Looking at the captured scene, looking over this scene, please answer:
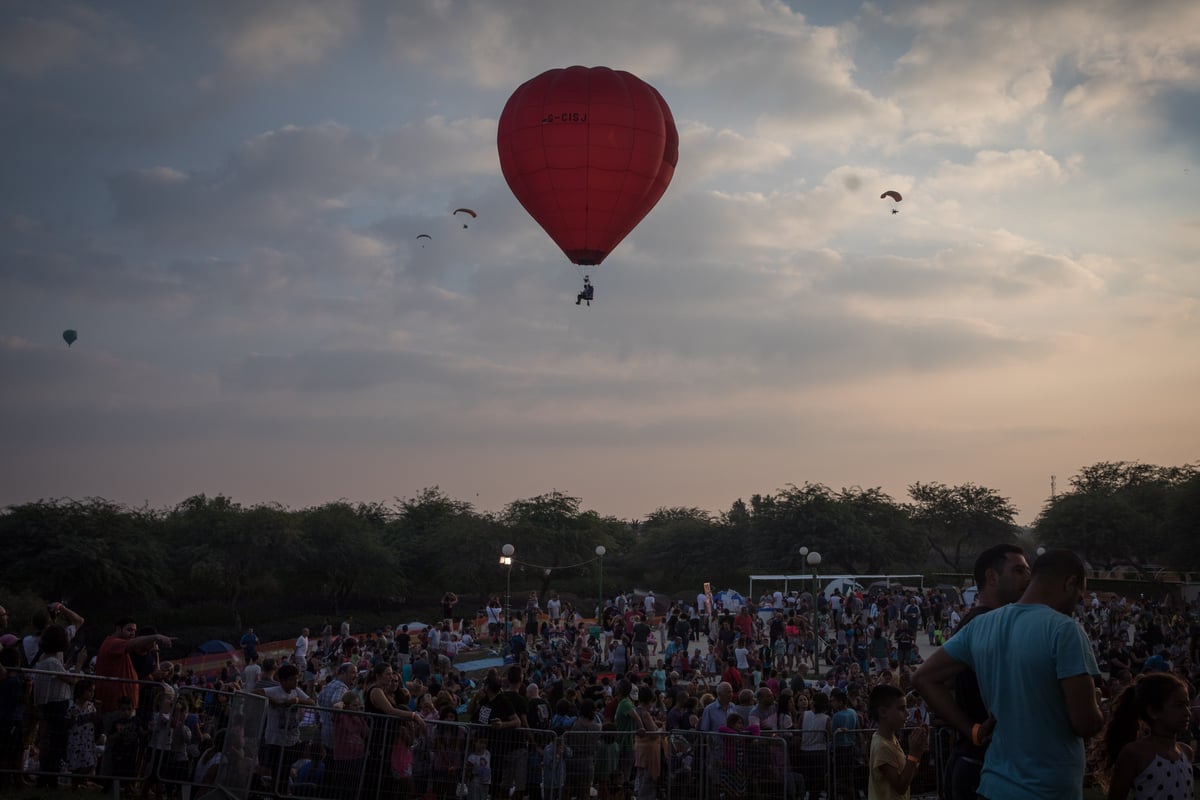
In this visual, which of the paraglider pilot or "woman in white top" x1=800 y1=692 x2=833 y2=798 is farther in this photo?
the paraglider pilot

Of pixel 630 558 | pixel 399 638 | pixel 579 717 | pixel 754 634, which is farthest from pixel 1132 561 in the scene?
pixel 579 717

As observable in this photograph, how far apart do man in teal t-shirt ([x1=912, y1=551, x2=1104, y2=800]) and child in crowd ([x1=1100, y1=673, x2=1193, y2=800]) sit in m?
0.97

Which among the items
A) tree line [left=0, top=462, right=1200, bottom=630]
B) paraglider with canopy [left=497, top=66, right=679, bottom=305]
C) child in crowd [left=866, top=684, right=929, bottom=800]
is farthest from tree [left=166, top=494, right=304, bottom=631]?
child in crowd [left=866, top=684, right=929, bottom=800]

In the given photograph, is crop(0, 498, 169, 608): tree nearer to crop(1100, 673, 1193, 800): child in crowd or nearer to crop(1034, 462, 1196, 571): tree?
crop(1100, 673, 1193, 800): child in crowd

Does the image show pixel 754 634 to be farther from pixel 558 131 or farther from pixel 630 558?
pixel 630 558

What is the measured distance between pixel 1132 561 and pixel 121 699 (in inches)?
3259

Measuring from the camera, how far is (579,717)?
12.2 m

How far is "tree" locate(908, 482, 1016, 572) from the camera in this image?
84500mm

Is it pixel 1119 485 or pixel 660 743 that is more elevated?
pixel 1119 485

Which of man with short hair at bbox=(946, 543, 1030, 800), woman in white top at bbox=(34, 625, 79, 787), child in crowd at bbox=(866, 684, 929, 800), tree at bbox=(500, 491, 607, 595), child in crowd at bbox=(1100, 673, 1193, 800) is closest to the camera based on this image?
child in crowd at bbox=(1100, 673, 1193, 800)

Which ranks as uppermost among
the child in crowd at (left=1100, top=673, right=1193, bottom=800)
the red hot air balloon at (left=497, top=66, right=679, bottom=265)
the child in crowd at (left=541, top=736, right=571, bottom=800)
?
the red hot air balloon at (left=497, top=66, right=679, bottom=265)

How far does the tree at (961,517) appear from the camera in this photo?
277ft

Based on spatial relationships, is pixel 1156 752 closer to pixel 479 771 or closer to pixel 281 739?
pixel 479 771

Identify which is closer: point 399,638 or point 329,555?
point 399,638
